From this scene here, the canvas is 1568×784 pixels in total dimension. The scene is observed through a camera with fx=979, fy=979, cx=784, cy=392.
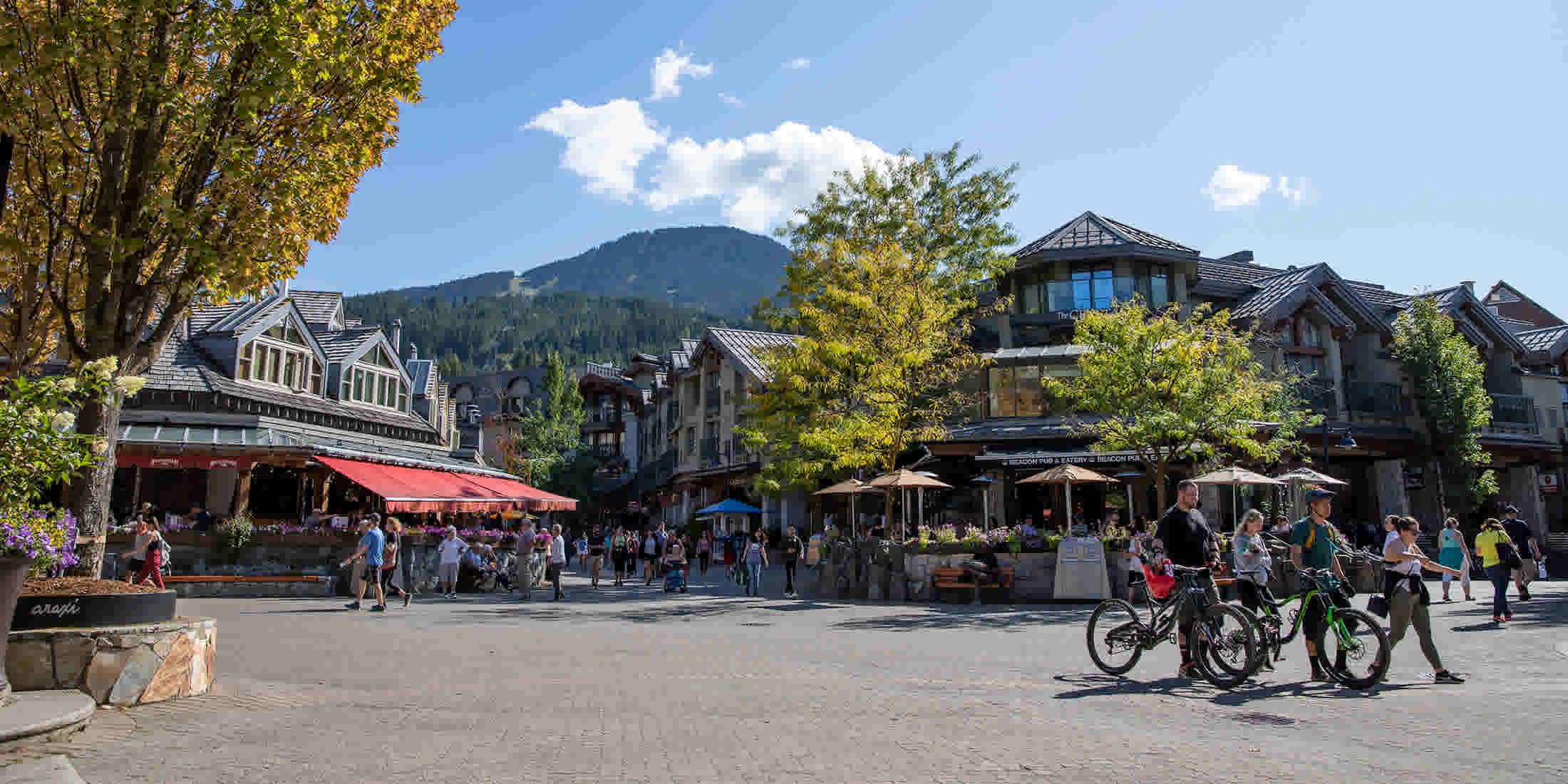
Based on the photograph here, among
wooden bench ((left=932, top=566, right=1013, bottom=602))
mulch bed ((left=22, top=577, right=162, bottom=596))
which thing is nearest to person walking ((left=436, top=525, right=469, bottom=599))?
wooden bench ((left=932, top=566, right=1013, bottom=602))

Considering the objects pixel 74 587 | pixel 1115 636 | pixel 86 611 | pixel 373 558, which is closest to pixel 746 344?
pixel 373 558

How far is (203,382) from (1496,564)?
30.7 m

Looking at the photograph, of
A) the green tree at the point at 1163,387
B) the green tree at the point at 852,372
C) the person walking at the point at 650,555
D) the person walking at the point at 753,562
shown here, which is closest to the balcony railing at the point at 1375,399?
the green tree at the point at 1163,387

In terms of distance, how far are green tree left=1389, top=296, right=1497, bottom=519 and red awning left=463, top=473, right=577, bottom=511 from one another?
93.9 feet

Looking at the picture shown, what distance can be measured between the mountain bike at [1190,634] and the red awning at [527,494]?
22.2m

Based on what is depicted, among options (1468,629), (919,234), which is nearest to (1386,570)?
(1468,629)

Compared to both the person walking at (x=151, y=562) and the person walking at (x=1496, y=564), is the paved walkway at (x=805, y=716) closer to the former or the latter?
the person walking at (x=1496, y=564)

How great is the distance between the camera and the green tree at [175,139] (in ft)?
27.3

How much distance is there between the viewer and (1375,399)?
3400cm

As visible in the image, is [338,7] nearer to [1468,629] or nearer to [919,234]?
[1468,629]

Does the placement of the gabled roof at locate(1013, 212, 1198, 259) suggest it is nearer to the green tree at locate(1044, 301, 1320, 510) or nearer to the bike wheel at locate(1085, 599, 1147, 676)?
the green tree at locate(1044, 301, 1320, 510)

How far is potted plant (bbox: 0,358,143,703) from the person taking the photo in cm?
636

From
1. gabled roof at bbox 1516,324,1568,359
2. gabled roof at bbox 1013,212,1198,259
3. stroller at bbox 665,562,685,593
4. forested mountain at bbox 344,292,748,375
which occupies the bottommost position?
stroller at bbox 665,562,685,593

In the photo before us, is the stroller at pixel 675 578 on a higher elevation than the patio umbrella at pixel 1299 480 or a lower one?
lower
